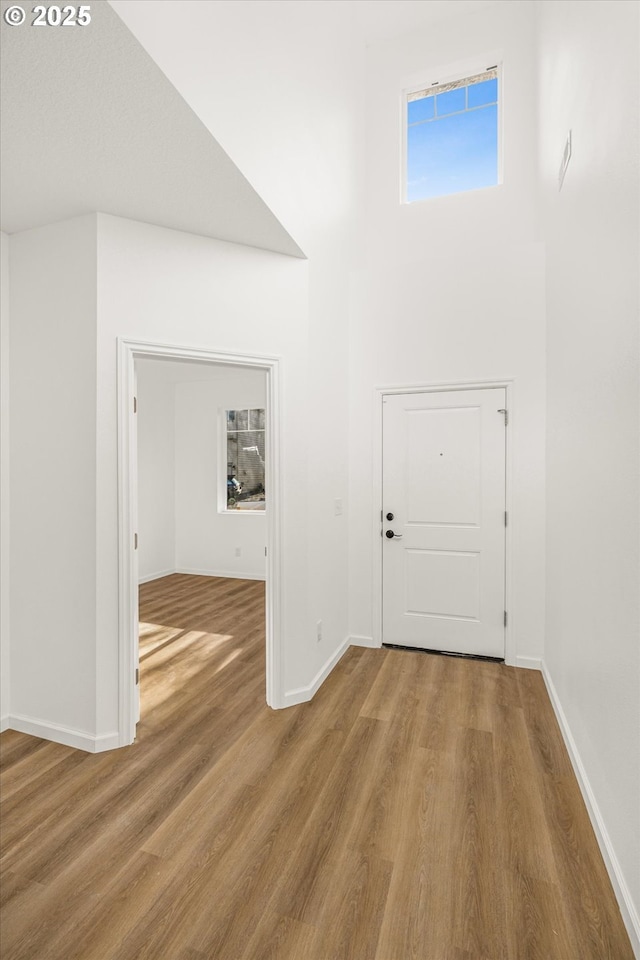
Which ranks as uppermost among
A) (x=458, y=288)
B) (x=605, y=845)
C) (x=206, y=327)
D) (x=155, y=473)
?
(x=458, y=288)

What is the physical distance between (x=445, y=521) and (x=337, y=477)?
0.90 metres

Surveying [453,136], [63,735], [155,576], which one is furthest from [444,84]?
[155,576]

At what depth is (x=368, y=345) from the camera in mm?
3725

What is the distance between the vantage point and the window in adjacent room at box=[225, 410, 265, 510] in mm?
6520

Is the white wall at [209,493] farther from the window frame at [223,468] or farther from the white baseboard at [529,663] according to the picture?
the white baseboard at [529,663]

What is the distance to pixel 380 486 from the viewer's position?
12.3ft

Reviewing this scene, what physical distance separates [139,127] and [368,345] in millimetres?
2271

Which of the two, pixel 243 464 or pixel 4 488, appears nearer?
pixel 4 488

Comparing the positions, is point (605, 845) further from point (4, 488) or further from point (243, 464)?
point (243, 464)

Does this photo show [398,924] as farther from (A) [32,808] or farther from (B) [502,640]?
(B) [502,640]

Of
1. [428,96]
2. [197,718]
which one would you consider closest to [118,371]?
[197,718]

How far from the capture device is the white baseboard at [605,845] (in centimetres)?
140
